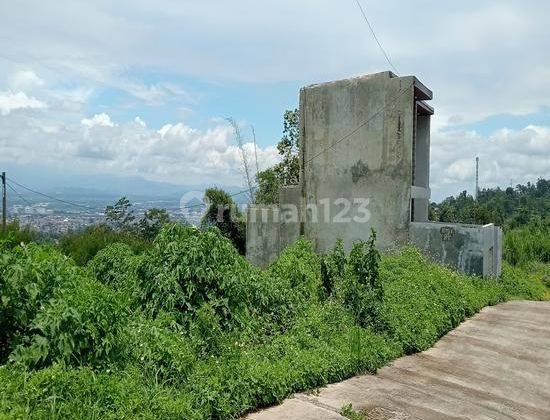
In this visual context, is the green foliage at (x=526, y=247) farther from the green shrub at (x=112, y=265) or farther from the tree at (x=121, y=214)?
the green shrub at (x=112, y=265)

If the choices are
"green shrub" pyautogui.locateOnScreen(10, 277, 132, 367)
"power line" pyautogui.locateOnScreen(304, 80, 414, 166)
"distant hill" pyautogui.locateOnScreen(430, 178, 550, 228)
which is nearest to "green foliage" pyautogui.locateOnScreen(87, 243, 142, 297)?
"green shrub" pyautogui.locateOnScreen(10, 277, 132, 367)

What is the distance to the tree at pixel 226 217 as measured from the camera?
19938 mm

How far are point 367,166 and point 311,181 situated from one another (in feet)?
5.92

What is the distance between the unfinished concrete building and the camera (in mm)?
12586

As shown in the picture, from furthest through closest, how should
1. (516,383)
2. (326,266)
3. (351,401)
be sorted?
(326,266)
(516,383)
(351,401)

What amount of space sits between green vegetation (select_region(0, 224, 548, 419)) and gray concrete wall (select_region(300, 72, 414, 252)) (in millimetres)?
3806

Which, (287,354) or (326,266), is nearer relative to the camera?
(287,354)

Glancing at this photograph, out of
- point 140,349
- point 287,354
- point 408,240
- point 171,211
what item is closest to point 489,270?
point 408,240

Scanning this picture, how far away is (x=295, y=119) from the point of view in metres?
22.4

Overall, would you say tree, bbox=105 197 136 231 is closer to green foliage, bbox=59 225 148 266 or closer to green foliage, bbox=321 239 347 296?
green foliage, bbox=59 225 148 266

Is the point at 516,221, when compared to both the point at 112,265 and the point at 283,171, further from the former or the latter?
the point at 112,265

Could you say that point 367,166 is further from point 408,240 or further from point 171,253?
point 171,253

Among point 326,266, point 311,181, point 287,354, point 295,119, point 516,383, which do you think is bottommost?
point 516,383

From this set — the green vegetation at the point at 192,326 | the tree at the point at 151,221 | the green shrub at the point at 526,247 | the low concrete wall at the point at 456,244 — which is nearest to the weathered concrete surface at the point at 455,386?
the green vegetation at the point at 192,326
